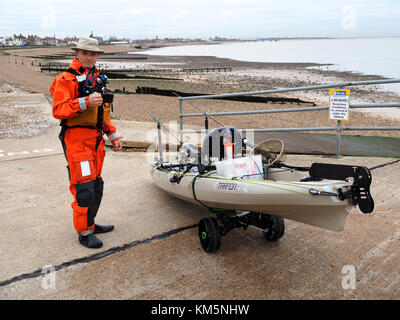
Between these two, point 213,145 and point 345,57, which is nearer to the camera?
point 213,145

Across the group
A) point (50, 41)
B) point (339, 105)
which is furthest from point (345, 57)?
point (50, 41)

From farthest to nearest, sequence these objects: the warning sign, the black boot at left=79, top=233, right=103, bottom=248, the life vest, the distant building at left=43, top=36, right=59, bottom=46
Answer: the distant building at left=43, top=36, right=59, bottom=46 → the warning sign → the black boot at left=79, top=233, right=103, bottom=248 → the life vest

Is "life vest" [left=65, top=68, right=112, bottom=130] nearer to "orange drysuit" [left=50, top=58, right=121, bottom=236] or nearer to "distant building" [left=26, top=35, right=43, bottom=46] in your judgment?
"orange drysuit" [left=50, top=58, right=121, bottom=236]

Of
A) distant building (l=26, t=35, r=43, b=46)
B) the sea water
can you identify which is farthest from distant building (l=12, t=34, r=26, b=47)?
the sea water

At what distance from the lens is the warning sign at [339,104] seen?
6.32 m

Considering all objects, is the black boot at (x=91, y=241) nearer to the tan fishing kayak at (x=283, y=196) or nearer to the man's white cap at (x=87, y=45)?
the tan fishing kayak at (x=283, y=196)

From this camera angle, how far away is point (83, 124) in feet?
12.9

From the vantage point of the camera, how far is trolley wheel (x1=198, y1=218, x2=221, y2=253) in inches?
151

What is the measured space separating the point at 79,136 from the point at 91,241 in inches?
41.5

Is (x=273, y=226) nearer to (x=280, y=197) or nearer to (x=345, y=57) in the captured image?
(x=280, y=197)

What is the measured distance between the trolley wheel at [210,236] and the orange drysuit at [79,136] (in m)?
1.15

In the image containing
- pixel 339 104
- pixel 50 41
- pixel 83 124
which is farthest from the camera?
pixel 50 41

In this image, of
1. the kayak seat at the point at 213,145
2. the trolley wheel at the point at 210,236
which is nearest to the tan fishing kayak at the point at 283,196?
the trolley wheel at the point at 210,236
